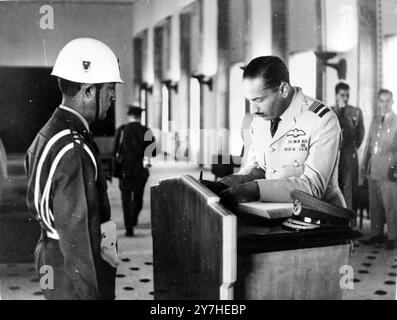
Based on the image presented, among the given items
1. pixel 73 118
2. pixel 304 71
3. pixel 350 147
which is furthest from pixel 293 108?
pixel 73 118

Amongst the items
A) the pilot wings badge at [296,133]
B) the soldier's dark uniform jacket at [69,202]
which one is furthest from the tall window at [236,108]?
the soldier's dark uniform jacket at [69,202]

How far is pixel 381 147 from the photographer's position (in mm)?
2264

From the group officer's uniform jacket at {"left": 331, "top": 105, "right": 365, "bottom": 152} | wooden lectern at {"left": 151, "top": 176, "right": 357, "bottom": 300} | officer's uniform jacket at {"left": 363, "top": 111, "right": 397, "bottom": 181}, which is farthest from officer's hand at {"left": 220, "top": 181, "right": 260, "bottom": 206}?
officer's uniform jacket at {"left": 363, "top": 111, "right": 397, "bottom": 181}

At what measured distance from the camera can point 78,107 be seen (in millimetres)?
1524

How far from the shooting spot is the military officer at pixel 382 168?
2168 millimetres

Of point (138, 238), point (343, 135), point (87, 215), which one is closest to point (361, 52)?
point (343, 135)

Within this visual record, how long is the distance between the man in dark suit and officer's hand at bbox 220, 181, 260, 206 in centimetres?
48

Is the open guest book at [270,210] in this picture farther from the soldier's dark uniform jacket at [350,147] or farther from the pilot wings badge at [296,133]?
the soldier's dark uniform jacket at [350,147]

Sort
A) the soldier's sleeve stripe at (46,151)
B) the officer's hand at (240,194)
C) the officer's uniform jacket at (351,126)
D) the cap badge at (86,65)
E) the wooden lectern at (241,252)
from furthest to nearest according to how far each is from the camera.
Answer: the officer's uniform jacket at (351,126), the officer's hand at (240,194), the cap badge at (86,65), the soldier's sleeve stripe at (46,151), the wooden lectern at (241,252)

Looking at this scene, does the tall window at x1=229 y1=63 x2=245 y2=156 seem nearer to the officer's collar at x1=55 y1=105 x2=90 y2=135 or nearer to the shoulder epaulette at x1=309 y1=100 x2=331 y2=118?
the shoulder epaulette at x1=309 y1=100 x2=331 y2=118

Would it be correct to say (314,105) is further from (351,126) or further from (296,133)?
(351,126)

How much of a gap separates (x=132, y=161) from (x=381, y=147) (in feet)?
3.73

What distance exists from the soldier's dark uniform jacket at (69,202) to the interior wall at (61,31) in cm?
54
